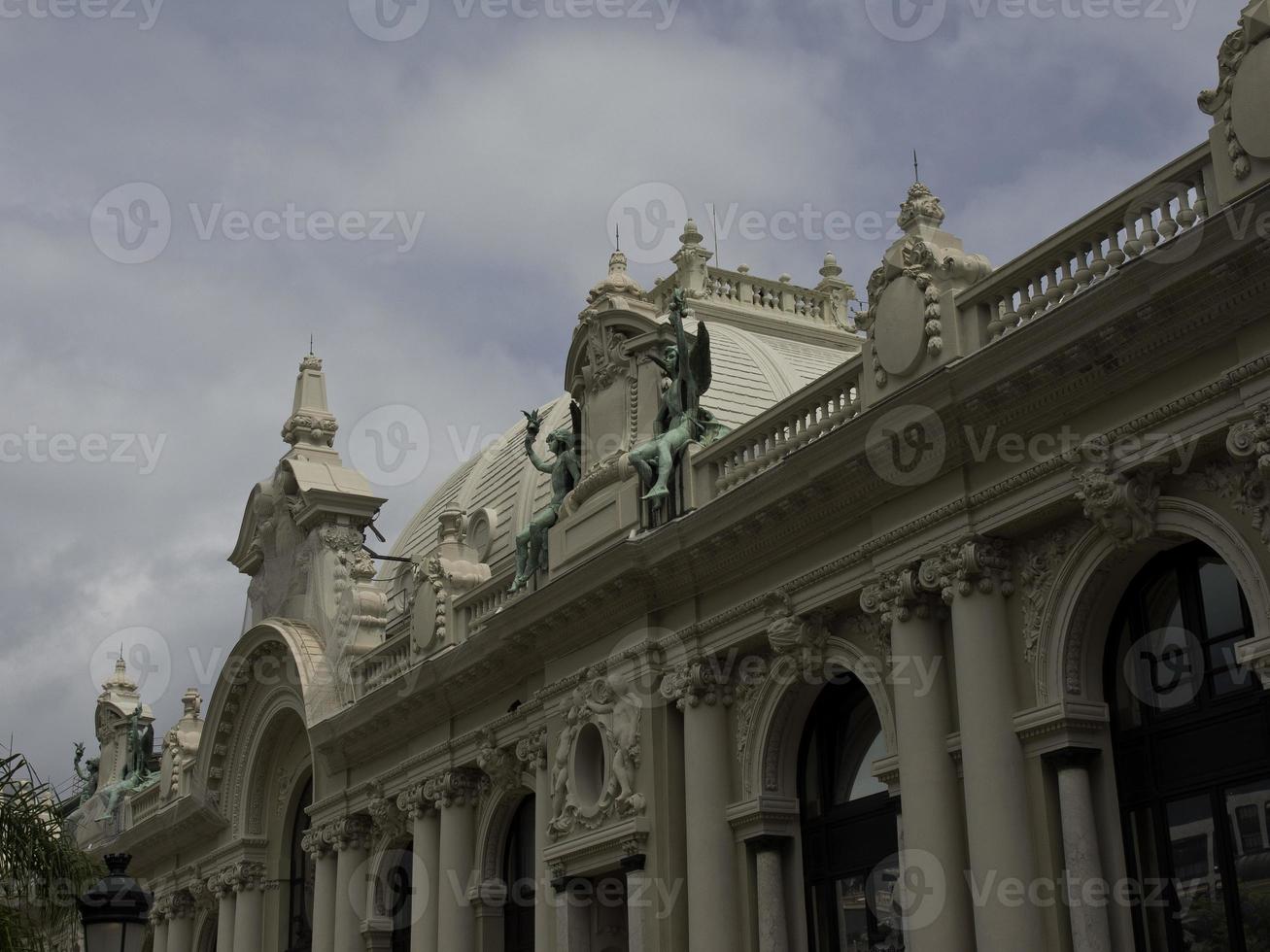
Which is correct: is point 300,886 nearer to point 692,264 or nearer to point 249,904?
point 249,904

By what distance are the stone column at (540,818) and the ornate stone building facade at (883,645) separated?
8 cm

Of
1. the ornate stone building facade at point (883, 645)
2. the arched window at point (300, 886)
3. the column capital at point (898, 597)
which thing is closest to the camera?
the ornate stone building facade at point (883, 645)

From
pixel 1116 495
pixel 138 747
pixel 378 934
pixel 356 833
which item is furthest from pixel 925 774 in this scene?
pixel 138 747

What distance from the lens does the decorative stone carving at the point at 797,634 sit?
883 inches

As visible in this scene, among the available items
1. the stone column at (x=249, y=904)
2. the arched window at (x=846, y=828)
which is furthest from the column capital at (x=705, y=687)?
the stone column at (x=249, y=904)

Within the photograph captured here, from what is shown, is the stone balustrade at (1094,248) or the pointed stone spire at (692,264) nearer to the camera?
the stone balustrade at (1094,248)

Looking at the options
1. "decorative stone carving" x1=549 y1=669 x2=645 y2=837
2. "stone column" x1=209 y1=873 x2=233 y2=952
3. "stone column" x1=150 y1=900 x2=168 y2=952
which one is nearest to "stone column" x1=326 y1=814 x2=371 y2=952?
"stone column" x1=209 y1=873 x2=233 y2=952

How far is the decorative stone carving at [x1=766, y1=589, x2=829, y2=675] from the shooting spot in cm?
2244

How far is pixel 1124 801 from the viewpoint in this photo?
18562 millimetres

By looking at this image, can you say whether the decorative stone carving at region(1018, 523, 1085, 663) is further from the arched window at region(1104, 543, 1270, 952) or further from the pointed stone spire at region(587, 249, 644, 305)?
the pointed stone spire at region(587, 249, 644, 305)

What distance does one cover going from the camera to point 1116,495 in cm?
1797

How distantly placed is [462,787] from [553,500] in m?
5.11

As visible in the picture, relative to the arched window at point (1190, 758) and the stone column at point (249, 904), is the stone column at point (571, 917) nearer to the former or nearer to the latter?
the arched window at point (1190, 758)

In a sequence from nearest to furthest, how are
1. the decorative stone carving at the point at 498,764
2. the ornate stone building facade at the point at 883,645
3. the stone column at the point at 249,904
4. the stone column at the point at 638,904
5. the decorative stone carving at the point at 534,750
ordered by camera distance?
the ornate stone building facade at the point at 883,645, the stone column at the point at 638,904, the decorative stone carving at the point at 534,750, the decorative stone carving at the point at 498,764, the stone column at the point at 249,904
